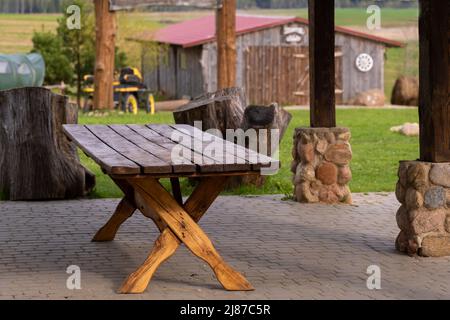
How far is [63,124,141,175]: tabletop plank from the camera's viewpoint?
634 cm

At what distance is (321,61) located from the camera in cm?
1044

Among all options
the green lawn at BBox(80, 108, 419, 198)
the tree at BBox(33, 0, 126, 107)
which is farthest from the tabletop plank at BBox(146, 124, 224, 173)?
the tree at BBox(33, 0, 126, 107)

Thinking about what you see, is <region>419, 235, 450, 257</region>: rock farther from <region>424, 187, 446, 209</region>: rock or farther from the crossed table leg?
the crossed table leg

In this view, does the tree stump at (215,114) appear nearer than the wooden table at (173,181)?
No

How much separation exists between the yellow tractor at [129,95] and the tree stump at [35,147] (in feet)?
52.4

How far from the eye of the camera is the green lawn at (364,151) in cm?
1216

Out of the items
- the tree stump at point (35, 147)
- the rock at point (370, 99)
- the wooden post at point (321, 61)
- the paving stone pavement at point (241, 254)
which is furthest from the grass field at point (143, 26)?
the paving stone pavement at point (241, 254)

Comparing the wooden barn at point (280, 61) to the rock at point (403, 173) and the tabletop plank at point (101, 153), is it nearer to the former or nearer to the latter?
the tabletop plank at point (101, 153)

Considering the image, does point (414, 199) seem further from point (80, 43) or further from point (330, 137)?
point (80, 43)

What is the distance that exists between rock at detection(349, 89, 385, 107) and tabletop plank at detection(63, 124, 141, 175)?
24937 millimetres
